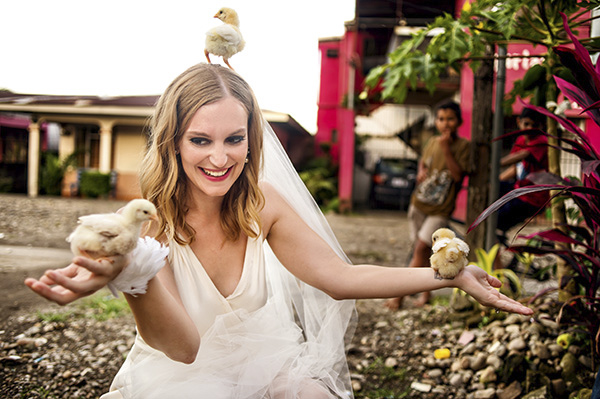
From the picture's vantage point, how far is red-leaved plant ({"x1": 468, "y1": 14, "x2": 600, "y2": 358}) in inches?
69.4

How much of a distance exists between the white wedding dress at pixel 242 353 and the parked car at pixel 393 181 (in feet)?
43.4

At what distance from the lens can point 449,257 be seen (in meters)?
1.43

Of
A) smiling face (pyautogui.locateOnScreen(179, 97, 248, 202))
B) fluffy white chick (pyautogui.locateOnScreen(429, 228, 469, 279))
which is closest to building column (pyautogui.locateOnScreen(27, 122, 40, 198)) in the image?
smiling face (pyautogui.locateOnScreen(179, 97, 248, 202))

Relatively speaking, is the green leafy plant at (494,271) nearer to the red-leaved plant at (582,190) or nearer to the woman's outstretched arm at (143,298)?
the red-leaved plant at (582,190)

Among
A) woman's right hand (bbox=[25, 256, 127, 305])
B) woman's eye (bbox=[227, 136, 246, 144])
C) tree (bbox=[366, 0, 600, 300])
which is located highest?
tree (bbox=[366, 0, 600, 300])

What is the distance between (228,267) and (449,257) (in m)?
0.94

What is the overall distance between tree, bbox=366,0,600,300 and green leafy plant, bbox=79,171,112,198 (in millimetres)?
15526

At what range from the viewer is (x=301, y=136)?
2036 centimetres

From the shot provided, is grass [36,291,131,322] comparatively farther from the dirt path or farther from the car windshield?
the car windshield

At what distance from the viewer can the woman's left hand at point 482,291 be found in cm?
144

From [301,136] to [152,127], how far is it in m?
18.7

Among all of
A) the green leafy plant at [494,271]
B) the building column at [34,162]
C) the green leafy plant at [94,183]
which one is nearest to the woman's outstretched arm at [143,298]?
the green leafy plant at [494,271]

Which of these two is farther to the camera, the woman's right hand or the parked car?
the parked car

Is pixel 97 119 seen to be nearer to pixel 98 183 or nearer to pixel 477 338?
pixel 98 183
